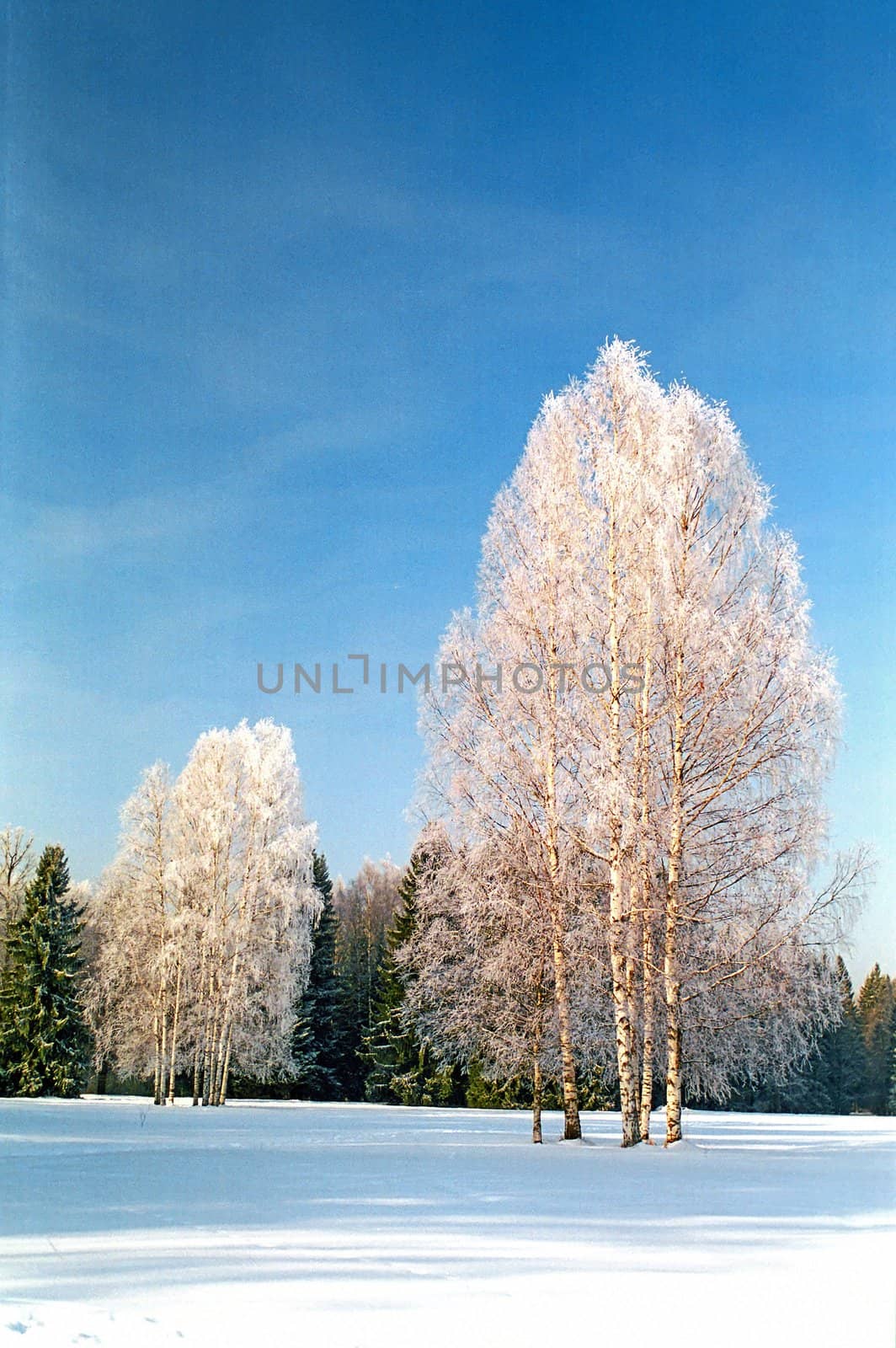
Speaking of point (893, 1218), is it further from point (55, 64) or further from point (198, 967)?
point (198, 967)

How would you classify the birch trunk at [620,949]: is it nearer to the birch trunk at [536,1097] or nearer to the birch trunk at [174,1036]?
the birch trunk at [536,1097]

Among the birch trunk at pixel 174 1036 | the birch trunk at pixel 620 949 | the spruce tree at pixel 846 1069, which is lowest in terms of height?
the spruce tree at pixel 846 1069

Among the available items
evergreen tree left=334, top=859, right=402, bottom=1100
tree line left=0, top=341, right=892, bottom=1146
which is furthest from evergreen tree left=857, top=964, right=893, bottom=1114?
tree line left=0, top=341, right=892, bottom=1146

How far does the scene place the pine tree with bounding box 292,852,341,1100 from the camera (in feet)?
117

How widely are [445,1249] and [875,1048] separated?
45.5 m

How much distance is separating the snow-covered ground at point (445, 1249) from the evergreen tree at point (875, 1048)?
35320mm

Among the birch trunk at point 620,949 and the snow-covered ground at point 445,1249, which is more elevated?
the birch trunk at point 620,949

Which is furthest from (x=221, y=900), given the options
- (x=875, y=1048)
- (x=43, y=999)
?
(x=875, y=1048)

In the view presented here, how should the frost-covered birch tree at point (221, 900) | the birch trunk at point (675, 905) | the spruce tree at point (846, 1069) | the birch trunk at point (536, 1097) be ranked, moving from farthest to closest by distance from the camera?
the spruce tree at point (846, 1069) < the frost-covered birch tree at point (221, 900) < the birch trunk at point (536, 1097) < the birch trunk at point (675, 905)

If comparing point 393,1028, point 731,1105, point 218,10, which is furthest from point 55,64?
point 731,1105

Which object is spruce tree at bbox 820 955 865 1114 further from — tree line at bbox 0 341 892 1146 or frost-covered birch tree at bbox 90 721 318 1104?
tree line at bbox 0 341 892 1146

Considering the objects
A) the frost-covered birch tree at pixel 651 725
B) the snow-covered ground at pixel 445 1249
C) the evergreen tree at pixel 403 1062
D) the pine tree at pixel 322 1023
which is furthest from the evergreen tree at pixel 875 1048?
the snow-covered ground at pixel 445 1249

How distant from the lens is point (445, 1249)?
551cm

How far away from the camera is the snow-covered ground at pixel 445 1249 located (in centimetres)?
403
